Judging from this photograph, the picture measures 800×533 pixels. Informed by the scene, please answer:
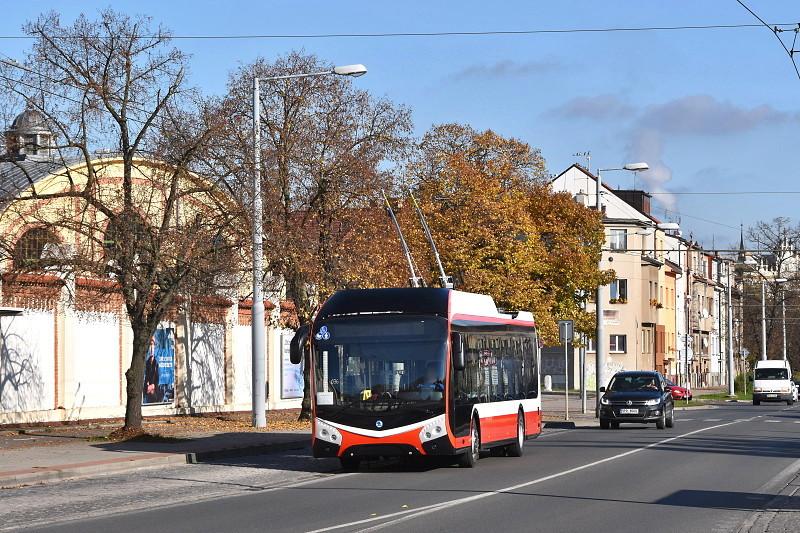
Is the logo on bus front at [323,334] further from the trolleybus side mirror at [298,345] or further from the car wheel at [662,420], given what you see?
the car wheel at [662,420]

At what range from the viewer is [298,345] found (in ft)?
70.4

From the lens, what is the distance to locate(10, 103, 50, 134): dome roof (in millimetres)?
25891

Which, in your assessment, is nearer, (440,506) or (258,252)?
(440,506)

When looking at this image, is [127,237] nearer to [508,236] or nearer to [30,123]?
[30,123]

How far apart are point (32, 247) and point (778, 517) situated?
18.1m

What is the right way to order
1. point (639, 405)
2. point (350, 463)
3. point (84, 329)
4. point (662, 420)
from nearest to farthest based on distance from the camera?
1. point (350, 463)
2. point (84, 329)
3. point (639, 405)
4. point (662, 420)

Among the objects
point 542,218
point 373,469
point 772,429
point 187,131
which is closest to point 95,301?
point 187,131

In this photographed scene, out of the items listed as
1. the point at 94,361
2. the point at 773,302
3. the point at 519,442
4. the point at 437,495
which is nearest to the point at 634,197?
the point at 773,302

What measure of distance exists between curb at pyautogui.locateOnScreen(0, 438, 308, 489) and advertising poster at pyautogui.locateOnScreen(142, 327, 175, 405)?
475 inches

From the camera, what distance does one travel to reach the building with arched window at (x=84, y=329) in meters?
26.6

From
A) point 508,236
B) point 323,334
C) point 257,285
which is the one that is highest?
point 508,236

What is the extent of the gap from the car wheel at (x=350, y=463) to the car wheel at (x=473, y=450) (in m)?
1.80

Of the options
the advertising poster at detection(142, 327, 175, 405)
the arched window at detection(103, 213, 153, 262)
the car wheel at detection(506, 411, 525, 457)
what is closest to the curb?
the arched window at detection(103, 213, 153, 262)

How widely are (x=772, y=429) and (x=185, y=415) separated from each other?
1774 centimetres
